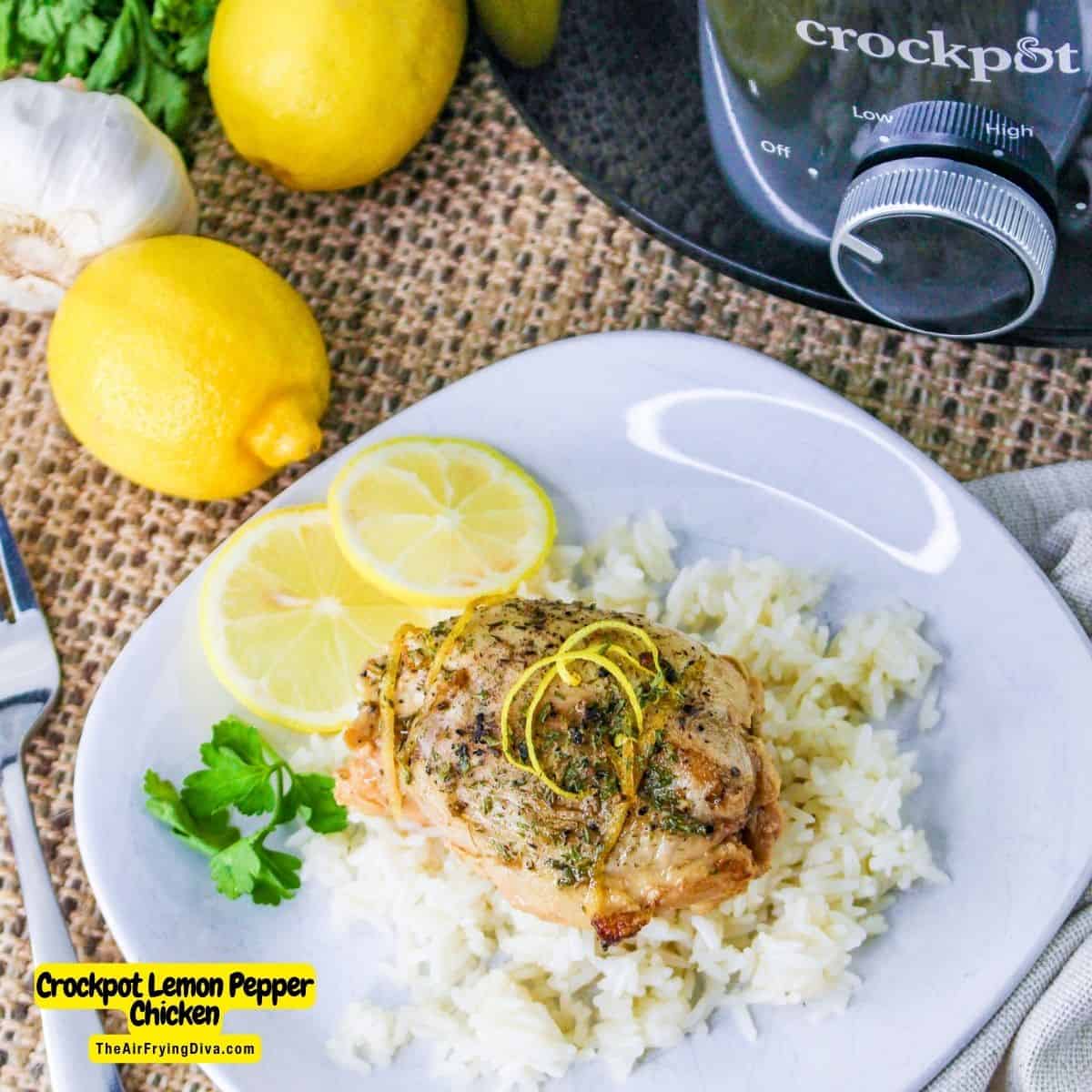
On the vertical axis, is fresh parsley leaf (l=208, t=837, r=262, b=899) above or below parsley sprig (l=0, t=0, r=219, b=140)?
below

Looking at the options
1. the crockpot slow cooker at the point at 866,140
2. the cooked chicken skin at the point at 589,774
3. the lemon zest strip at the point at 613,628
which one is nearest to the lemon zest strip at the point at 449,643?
the cooked chicken skin at the point at 589,774

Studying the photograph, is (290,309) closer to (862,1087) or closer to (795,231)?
(795,231)

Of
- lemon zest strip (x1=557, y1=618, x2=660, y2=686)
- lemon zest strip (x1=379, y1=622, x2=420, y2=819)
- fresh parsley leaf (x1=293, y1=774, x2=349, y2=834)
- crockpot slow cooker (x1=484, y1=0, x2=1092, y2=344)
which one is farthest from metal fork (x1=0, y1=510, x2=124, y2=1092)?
crockpot slow cooker (x1=484, y1=0, x2=1092, y2=344)

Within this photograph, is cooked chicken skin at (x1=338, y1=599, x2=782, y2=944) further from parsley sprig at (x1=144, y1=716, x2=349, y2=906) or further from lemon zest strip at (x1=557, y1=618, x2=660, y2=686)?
parsley sprig at (x1=144, y1=716, x2=349, y2=906)

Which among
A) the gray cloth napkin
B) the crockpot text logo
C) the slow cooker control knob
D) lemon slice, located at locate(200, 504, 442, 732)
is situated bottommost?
the gray cloth napkin

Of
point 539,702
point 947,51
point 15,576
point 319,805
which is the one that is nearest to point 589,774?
point 539,702

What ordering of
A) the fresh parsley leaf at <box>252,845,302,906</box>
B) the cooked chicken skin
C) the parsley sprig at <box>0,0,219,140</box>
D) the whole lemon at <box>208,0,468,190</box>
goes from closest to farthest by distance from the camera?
the cooked chicken skin, the fresh parsley leaf at <box>252,845,302,906</box>, the whole lemon at <box>208,0,468,190</box>, the parsley sprig at <box>0,0,219,140</box>

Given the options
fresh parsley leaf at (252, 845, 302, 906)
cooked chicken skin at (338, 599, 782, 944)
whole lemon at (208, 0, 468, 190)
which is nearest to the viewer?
cooked chicken skin at (338, 599, 782, 944)

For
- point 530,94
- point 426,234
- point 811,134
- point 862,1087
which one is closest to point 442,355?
point 426,234
